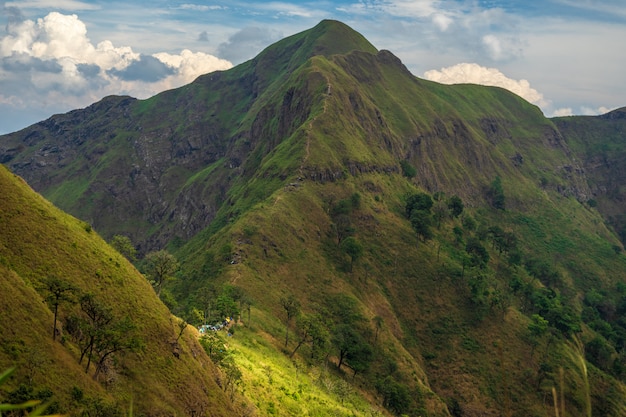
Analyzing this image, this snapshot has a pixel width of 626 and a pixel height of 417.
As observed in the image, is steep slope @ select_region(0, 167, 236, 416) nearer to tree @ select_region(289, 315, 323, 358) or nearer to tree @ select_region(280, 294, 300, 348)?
tree @ select_region(289, 315, 323, 358)

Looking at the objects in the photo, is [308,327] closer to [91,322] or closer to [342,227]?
[91,322]

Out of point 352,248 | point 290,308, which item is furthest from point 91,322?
point 352,248

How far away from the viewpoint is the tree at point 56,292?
38725 mm

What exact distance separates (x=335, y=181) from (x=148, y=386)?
127 meters

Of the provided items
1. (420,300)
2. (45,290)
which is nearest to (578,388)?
(420,300)

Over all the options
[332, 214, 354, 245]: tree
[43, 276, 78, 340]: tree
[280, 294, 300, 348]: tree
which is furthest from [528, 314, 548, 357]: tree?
[43, 276, 78, 340]: tree

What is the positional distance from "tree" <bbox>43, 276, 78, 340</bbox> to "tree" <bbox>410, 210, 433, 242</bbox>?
126638mm

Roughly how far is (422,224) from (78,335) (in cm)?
12659

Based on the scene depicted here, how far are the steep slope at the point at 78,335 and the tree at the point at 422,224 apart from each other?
111 m

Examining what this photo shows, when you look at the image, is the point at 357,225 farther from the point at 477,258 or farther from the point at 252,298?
the point at 252,298

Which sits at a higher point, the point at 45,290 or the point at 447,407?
the point at 45,290

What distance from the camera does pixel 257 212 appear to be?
13625cm

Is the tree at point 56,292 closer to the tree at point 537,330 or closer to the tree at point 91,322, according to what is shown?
the tree at point 91,322

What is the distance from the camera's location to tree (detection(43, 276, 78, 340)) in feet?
127
